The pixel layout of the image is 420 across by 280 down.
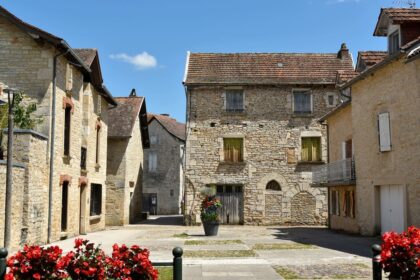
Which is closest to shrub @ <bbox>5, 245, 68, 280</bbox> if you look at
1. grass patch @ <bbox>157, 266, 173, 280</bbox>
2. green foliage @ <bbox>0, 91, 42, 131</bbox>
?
grass patch @ <bbox>157, 266, 173, 280</bbox>

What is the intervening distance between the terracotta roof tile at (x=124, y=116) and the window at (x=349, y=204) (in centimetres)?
1184

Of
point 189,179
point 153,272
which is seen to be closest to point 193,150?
point 189,179

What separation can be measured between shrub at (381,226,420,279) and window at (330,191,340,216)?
1656 cm

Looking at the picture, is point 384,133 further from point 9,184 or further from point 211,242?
point 9,184

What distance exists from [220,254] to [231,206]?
13.1 meters

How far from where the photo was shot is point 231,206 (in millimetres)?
25578

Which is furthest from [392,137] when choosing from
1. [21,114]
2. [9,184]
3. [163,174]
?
[163,174]

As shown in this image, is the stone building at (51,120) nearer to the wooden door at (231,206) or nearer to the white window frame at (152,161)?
the wooden door at (231,206)

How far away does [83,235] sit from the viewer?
1911 cm

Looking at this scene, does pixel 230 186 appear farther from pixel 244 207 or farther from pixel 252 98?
A: pixel 252 98

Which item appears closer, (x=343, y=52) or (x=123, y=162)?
(x=123, y=162)

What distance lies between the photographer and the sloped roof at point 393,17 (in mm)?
15812

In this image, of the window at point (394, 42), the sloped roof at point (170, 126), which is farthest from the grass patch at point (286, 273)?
the sloped roof at point (170, 126)

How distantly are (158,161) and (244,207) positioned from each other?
16.7 metres
